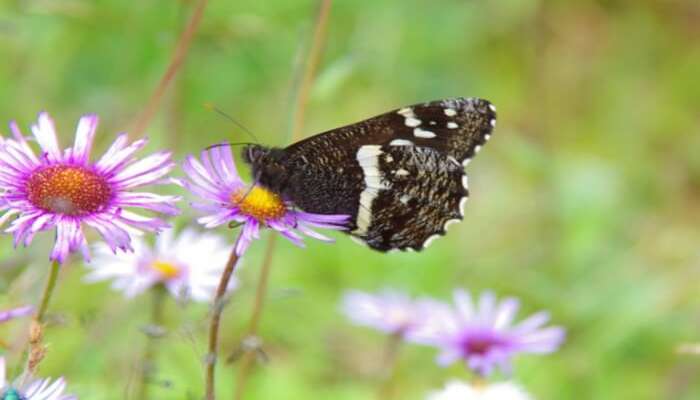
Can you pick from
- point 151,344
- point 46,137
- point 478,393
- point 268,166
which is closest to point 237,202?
point 268,166

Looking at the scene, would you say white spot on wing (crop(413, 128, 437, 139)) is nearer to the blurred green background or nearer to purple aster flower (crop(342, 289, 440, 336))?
the blurred green background

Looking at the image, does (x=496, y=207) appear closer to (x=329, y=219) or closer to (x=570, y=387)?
(x=570, y=387)

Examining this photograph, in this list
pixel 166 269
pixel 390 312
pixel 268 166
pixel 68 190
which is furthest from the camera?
pixel 390 312

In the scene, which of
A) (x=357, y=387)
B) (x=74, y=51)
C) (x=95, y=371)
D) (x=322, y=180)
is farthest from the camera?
(x=74, y=51)

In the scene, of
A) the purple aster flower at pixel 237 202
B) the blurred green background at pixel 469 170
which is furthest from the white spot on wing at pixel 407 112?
the purple aster flower at pixel 237 202

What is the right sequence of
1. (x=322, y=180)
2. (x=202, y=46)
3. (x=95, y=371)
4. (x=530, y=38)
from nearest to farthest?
1. (x=322, y=180)
2. (x=95, y=371)
3. (x=202, y=46)
4. (x=530, y=38)

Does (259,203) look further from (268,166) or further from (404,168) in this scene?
(404,168)

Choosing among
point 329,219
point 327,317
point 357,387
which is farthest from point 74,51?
point 329,219

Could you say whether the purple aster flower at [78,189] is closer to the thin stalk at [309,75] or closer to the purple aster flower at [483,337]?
the thin stalk at [309,75]
